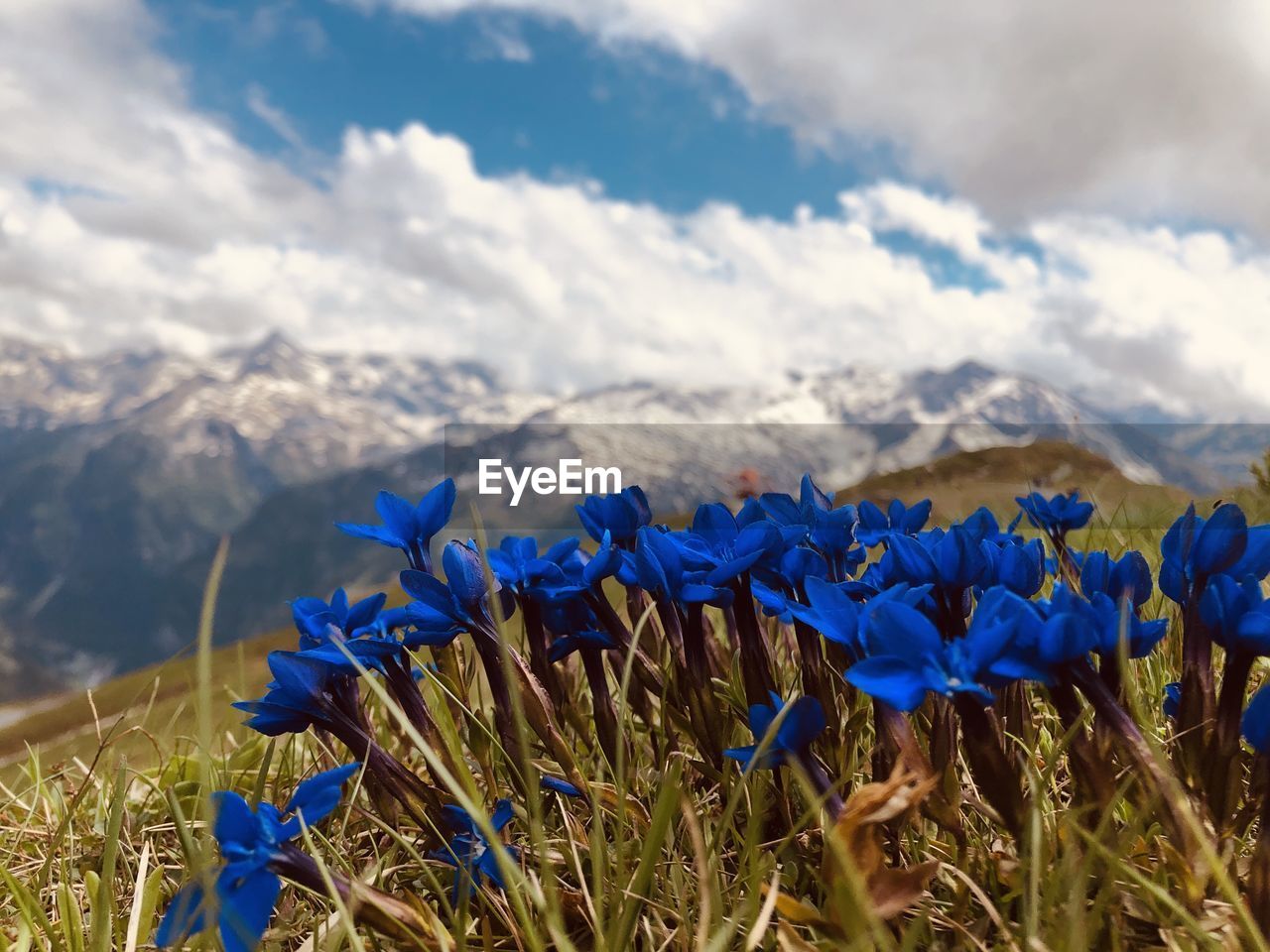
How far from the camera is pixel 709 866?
2.01 metres

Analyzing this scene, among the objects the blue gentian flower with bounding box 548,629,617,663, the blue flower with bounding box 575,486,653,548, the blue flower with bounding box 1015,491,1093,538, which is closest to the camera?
the blue gentian flower with bounding box 548,629,617,663

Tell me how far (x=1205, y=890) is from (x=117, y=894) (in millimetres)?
3067

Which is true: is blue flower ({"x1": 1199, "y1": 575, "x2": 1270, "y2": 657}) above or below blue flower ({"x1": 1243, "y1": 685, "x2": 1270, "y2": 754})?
above

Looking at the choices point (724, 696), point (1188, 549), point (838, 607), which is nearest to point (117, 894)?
point (724, 696)

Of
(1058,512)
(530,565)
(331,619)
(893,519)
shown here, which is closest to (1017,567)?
(893,519)

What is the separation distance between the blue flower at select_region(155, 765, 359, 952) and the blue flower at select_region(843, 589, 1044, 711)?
1061mm

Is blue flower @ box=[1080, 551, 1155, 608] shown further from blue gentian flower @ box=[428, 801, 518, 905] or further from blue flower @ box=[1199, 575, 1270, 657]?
blue gentian flower @ box=[428, 801, 518, 905]

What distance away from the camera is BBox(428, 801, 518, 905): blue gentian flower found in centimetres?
214

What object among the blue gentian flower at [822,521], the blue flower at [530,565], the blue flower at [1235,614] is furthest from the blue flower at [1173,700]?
the blue flower at [530,565]

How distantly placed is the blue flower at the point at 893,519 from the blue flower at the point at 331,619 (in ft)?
4.90

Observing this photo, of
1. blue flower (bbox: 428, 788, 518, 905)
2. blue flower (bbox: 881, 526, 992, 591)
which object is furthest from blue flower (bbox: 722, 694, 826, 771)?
blue flower (bbox: 428, 788, 518, 905)

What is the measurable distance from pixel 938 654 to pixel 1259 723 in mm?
670

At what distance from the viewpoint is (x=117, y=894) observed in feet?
9.03

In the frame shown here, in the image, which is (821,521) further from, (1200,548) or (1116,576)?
(1200,548)
